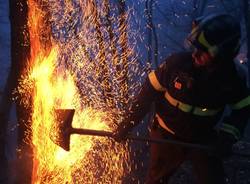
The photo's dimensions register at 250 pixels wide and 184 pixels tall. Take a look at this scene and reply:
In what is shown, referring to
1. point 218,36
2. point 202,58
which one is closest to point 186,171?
point 202,58

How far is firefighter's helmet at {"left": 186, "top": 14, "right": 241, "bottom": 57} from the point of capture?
153 inches

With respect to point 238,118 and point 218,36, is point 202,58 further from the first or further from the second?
point 238,118

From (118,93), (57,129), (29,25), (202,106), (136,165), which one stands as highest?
(29,25)

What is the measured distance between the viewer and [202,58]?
4.01m

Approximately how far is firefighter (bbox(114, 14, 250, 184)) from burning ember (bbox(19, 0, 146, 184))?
3.95ft

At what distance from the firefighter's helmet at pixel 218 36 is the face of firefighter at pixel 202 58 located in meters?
0.04

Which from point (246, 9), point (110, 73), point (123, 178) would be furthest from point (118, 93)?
point (246, 9)

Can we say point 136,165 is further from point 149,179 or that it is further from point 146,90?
point 146,90

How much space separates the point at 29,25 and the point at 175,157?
2.67 meters

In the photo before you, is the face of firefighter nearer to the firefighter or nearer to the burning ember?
the firefighter

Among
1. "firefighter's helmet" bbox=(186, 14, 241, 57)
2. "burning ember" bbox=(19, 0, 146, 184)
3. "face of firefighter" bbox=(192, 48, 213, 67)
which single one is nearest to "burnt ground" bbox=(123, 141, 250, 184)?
"burning ember" bbox=(19, 0, 146, 184)

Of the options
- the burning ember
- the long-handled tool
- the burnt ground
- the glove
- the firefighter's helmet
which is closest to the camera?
the firefighter's helmet

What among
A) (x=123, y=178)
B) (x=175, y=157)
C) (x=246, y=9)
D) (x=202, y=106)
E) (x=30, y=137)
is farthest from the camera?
(x=246, y=9)

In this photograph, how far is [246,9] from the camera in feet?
62.0
